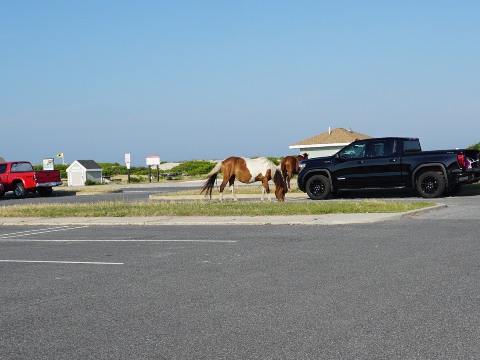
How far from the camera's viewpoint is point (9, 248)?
14.3 meters

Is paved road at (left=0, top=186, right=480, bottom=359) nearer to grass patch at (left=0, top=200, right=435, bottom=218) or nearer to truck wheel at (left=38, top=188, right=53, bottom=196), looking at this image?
grass patch at (left=0, top=200, right=435, bottom=218)

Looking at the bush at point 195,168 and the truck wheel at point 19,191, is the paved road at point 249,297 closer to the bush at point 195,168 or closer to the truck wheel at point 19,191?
the truck wheel at point 19,191

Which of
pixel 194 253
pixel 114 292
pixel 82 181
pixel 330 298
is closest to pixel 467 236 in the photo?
pixel 194 253

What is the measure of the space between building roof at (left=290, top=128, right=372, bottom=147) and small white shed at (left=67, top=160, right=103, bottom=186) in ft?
57.5

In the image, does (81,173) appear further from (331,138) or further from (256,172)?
(256,172)

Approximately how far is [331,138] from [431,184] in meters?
19.5

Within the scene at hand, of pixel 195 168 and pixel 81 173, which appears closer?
pixel 81 173

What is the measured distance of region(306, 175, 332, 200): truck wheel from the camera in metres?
25.6

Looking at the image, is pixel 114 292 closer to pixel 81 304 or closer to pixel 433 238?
pixel 81 304

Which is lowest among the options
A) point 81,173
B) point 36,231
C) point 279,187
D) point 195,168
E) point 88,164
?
point 36,231

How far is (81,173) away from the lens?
53.2 meters

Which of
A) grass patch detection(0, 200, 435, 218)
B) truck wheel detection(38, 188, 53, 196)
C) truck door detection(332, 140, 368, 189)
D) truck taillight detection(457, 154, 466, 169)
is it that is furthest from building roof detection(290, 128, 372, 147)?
grass patch detection(0, 200, 435, 218)

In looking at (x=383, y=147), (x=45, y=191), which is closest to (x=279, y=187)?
(x=383, y=147)

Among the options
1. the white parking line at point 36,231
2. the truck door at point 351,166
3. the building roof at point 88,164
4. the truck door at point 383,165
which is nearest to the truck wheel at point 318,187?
the truck door at point 351,166
